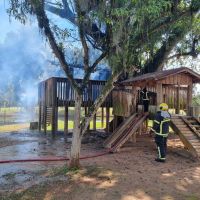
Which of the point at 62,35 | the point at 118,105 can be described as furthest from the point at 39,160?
the point at 118,105

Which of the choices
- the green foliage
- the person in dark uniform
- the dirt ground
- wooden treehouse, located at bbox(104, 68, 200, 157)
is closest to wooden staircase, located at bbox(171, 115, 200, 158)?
wooden treehouse, located at bbox(104, 68, 200, 157)

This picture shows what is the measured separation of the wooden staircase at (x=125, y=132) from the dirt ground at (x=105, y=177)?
395mm

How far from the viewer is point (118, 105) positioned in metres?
17.7

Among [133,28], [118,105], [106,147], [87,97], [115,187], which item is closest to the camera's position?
[115,187]

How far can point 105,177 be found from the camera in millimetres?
9711

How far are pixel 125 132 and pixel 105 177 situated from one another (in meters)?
5.42

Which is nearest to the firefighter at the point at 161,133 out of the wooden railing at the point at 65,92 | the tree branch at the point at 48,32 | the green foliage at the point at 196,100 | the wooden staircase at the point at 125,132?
the wooden staircase at the point at 125,132

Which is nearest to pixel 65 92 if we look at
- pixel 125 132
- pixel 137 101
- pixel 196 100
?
pixel 137 101

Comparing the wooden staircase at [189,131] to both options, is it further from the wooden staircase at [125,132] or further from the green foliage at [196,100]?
the green foliage at [196,100]

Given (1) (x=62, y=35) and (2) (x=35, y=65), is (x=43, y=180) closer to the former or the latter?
(1) (x=62, y=35)

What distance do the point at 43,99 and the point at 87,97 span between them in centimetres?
361

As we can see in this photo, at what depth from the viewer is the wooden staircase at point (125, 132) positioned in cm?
1434

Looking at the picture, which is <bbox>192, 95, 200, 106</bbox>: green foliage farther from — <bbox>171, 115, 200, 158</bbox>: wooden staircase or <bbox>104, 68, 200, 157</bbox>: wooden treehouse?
<bbox>171, 115, 200, 158</bbox>: wooden staircase

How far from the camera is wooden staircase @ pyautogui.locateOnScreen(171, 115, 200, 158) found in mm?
13144
